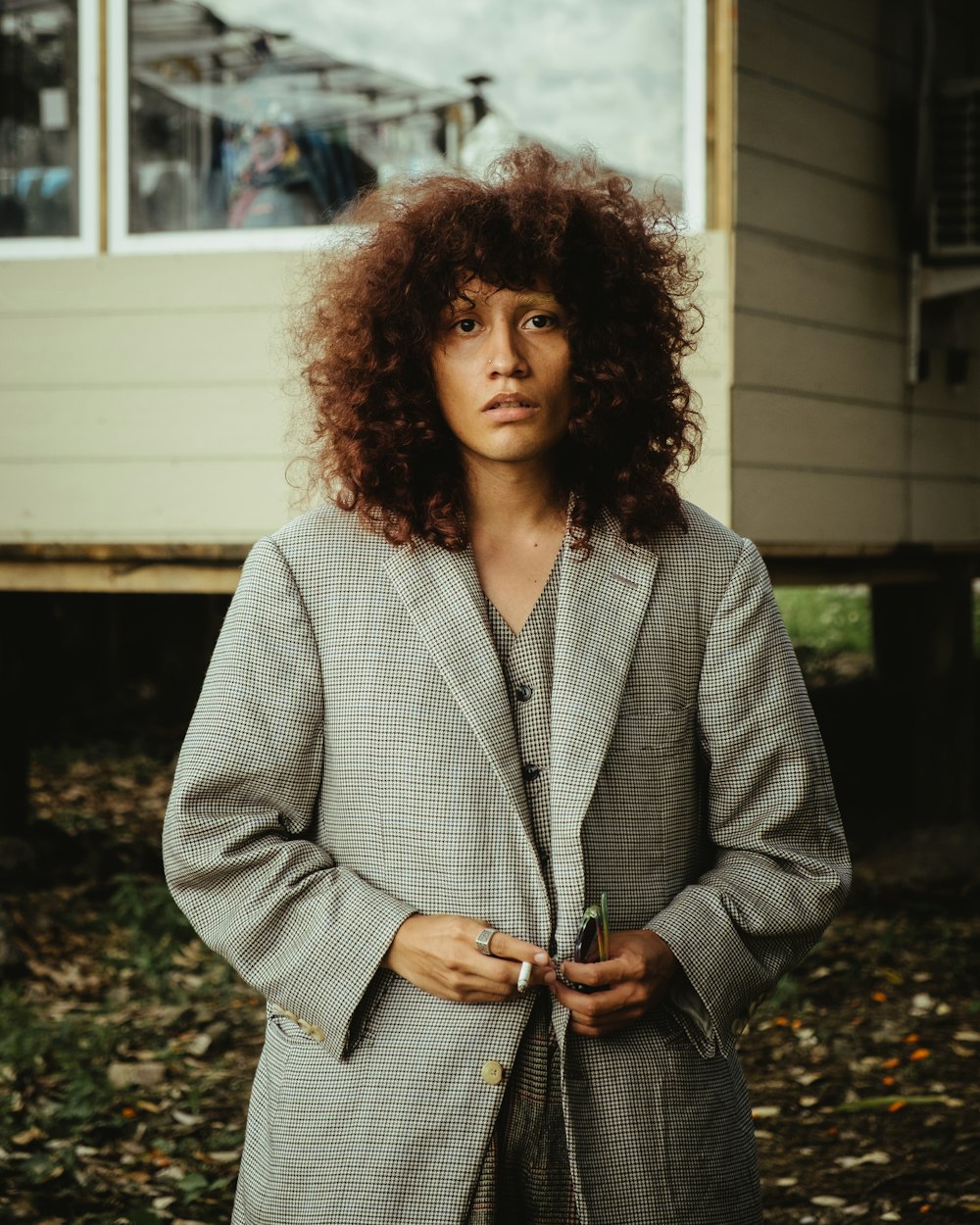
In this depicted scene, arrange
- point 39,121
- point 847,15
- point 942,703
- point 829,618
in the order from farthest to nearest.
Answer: point 829,618 → point 942,703 → point 847,15 → point 39,121

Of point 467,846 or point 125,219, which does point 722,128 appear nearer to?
point 125,219

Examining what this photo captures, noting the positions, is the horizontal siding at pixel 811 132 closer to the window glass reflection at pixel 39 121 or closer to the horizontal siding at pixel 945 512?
the horizontal siding at pixel 945 512

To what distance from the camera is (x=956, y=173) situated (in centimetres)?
618

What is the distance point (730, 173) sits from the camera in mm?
5156

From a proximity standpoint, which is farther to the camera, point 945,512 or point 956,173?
point 945,512

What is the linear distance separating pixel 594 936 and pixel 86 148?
15.0 feet

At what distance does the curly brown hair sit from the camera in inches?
83.8

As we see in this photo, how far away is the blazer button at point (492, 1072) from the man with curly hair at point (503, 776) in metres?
0.02

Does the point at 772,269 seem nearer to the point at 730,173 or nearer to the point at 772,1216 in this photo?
the point at 730,173

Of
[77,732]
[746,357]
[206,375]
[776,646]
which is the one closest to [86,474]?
[206,375]

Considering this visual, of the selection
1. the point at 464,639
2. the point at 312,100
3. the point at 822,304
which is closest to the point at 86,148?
the point at 312,100

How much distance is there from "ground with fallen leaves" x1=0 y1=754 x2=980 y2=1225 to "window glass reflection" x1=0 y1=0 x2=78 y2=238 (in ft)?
9.28

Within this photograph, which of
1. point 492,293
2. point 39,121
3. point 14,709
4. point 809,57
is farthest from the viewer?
point 14,709

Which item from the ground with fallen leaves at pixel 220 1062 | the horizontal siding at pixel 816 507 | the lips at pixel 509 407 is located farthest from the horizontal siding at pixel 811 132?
the lips at pixel 509 407
